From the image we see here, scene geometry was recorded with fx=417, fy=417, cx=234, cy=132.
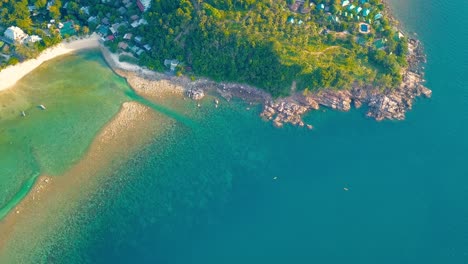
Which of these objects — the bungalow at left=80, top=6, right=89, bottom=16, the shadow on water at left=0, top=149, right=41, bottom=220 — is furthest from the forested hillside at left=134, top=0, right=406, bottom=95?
the shadow on water at left=0, top=149, right=41, bottom=220

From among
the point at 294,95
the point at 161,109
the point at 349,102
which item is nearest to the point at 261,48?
the point at 294,95

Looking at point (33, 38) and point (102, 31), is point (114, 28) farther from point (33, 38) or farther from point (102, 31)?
point (33, 38)

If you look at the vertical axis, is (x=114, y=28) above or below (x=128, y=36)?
above

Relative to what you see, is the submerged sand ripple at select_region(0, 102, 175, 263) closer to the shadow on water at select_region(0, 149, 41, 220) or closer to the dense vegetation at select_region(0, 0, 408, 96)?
the shadow on water at select_region(0, 149, 41, 220)

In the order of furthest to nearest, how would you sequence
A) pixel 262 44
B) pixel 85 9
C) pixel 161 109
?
pixel 85 9
pixel 161 109
pixel 262 44

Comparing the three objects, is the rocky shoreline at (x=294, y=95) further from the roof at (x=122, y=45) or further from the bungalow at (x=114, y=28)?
the bungalow at (x=114, y=28)

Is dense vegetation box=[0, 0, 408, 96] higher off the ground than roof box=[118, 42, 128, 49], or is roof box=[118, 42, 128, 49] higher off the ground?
dense vegetation box=[0, 0, 408, 96]

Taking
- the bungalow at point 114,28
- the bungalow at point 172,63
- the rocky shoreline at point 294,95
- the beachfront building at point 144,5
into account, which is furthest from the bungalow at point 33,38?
the bungalow at point 172,63
